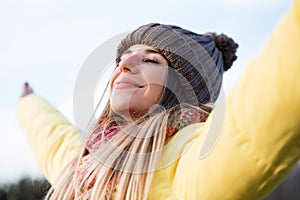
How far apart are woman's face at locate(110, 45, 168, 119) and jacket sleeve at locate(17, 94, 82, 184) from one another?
341mm

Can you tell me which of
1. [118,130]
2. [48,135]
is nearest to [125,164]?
[118,130]

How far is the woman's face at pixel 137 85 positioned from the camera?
48.9 inches

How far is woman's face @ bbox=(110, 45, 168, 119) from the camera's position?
1241 mm

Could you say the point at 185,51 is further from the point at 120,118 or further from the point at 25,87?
the point at 25,87

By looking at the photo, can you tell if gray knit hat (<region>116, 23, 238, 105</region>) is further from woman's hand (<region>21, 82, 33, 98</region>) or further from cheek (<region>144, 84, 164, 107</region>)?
woman's hand (<region>21, 82, 33, 98</region>)

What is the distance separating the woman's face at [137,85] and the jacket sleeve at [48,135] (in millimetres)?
341

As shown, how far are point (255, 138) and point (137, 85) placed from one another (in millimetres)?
477

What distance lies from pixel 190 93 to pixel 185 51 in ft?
0.36

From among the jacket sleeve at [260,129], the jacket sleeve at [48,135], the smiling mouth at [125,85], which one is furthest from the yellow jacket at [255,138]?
the jacket sleeve at [48,135]

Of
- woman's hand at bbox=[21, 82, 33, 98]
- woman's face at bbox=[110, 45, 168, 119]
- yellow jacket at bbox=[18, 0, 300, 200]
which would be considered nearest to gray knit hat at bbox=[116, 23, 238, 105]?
woman's face at bbox=[110, 45, 168, 119]

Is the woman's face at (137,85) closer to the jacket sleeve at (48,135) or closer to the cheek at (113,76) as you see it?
the cheek at (113,76)

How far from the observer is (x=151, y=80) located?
125 cm

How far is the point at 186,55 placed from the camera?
1342mm

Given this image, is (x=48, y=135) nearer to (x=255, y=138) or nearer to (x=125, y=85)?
(x=125, y=85)
